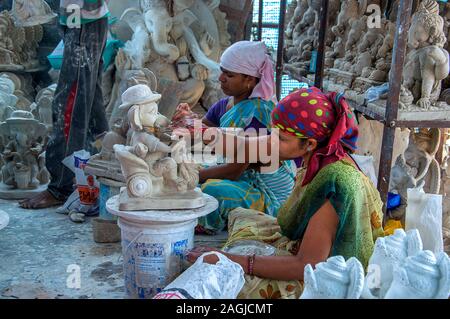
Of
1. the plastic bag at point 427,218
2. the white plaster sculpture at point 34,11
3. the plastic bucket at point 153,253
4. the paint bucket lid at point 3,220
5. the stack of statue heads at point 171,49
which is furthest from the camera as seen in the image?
the stack of statue heads at point 171,49

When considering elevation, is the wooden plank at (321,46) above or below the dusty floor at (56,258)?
above

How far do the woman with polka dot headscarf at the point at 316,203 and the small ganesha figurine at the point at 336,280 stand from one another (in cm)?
55

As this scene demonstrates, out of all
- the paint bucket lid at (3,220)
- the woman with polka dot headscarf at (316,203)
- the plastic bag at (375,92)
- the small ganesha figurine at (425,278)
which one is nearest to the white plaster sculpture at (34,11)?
the paint bucket lid at (3,220)

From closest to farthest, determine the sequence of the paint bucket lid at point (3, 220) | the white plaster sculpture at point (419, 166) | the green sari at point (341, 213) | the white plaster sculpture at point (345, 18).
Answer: the green sari at point (341, 213)
the paint bucket lid at point (3, 220)
the white plaster sculpture at point (419, 166)
the white plaster sculpture at point (345, 18)

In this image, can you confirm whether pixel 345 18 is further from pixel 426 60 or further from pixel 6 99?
pixel 6 99

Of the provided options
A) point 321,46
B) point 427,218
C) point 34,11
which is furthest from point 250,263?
point 34,11

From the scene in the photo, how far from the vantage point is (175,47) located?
6.92m

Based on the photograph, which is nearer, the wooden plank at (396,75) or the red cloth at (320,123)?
the red cloth at (320,123)

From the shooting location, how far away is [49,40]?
27.4ft

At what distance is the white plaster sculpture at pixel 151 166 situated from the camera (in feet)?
7.98

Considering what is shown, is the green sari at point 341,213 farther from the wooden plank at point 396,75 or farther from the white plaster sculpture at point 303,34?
A: the white plaster sculpture at point 303,34

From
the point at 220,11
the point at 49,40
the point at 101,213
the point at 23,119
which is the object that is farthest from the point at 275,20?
the point at 101,213

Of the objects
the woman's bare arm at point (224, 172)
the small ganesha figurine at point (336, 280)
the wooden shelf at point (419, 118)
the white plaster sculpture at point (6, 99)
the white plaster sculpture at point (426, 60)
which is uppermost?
the white plaster sculpture at point (426, 60)
